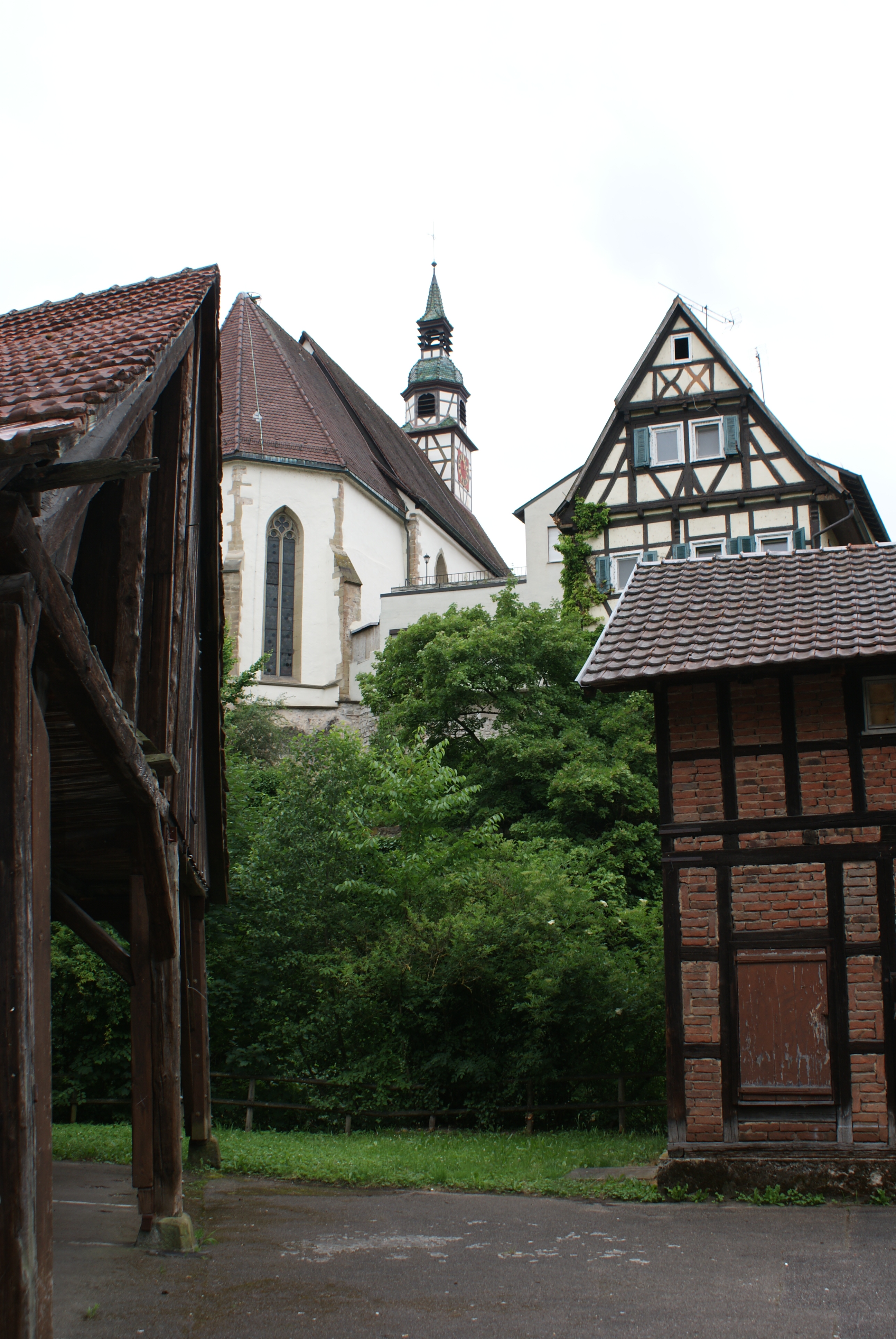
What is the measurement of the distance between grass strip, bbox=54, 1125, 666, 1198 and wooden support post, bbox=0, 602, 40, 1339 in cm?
760

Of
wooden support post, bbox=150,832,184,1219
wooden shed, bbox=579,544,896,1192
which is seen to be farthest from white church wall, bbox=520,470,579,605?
wooden support post, bbox=150,832,184,1219

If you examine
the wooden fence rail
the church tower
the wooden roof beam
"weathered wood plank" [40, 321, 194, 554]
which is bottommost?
the wooden fence rail

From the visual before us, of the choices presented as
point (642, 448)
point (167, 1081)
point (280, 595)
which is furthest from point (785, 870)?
point (280, 595)

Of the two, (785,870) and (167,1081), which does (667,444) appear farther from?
(167,1081)

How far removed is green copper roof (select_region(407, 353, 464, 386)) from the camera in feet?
218

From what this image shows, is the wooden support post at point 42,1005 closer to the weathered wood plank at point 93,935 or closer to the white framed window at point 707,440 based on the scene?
the weathered wood plank at point 93,935

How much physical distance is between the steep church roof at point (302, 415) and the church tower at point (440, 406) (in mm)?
14046

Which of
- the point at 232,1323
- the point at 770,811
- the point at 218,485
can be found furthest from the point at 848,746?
the point at 232,1323

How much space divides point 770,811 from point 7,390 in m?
8.77

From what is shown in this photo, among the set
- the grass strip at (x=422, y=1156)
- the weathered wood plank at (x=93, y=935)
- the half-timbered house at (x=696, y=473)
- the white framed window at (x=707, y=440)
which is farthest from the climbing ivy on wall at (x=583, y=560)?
the weathered wood plank at (x=93, y=935)

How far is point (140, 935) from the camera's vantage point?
8.03 meters

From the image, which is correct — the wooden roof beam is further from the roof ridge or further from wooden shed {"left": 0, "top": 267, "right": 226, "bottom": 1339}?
the roof ridge

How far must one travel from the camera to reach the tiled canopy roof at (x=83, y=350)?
3.97 metres

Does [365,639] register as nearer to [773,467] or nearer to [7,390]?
[773,467]
